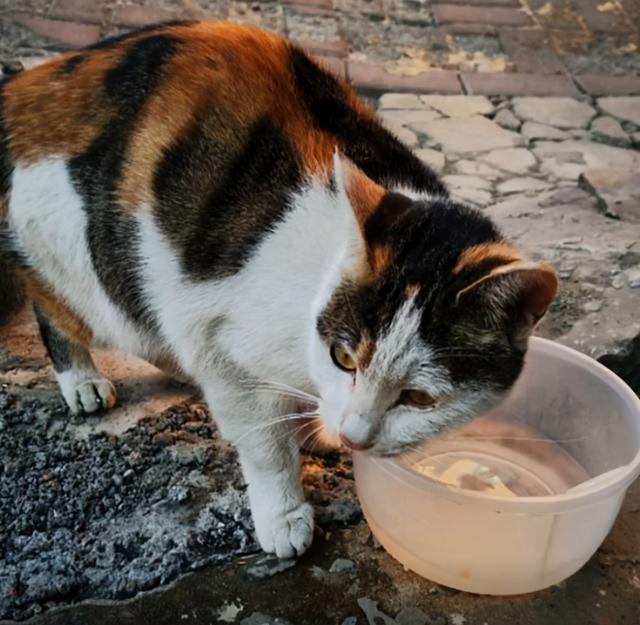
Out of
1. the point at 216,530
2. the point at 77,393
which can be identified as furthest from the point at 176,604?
the point at 77,393

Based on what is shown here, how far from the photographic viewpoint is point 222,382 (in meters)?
1.91

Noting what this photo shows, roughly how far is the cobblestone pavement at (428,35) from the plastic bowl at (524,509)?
2.22 m

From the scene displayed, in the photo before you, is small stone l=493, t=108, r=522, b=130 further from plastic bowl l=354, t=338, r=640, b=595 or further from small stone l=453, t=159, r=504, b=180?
plastic bowl l=354, t=338, r=640, b=595

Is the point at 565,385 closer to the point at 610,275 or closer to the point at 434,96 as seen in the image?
the point at 610,275

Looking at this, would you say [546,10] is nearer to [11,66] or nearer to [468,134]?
[468,134]

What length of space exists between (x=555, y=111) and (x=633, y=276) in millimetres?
1449

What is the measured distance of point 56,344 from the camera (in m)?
2.29

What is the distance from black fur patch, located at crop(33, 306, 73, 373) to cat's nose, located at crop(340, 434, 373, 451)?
3.27 ft

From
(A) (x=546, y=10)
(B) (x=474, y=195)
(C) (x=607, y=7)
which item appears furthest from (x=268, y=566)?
(C) (x=607, y=7)

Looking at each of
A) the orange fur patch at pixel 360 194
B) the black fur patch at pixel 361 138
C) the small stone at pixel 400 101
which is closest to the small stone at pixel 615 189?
the small stone at pixel 400 101

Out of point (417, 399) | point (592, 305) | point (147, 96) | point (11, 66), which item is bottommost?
point (592, 305)

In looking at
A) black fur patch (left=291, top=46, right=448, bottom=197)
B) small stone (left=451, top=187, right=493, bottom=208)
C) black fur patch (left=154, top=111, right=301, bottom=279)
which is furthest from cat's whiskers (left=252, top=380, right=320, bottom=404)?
small stone (left=451, top=187, right=493, bottom=208)

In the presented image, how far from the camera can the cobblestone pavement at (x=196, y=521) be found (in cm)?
187

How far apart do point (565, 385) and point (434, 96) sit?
2.12 metres
